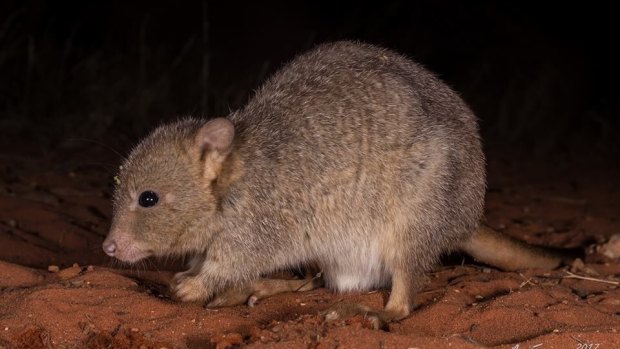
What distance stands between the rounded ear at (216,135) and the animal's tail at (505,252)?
140 cm

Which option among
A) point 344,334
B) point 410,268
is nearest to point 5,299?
point 344,334

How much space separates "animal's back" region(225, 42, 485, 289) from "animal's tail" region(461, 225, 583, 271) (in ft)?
0.81

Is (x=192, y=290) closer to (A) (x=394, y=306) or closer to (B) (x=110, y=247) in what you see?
(B) (x=110, y=247)

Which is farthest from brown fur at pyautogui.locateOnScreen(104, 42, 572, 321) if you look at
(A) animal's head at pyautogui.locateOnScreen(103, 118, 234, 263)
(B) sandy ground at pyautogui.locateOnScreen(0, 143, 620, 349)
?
(B) sandy ground at pyautogui.locateOnScreen(0, 143, 620, 349)

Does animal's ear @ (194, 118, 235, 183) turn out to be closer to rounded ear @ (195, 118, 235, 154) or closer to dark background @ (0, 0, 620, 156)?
rounded ear @ (195, 118, 235, 154)

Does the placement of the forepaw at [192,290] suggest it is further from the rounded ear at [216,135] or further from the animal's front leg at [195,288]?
the rounded ear at [216,135]

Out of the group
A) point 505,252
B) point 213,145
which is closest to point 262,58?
point 505,252

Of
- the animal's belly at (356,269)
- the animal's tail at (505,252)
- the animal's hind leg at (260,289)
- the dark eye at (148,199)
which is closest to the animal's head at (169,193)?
the dark eye at (148,199)

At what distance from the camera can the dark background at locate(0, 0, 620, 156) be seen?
8617mm

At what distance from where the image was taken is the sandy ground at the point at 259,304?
138 inches

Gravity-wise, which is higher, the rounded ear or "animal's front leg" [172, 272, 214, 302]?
the rounded ear

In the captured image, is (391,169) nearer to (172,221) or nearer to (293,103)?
(293,103)

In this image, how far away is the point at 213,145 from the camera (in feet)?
14.0

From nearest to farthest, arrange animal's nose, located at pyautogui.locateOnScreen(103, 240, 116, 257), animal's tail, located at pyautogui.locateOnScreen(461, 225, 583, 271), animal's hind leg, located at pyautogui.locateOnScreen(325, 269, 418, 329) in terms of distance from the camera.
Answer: animal's hind leg, located at pyautogui.locateOnScreen(325, 269, 418, 329), animal's nose, located at pyautogui.locateOnScreen(103, 240, 116, 257), animal's tail, located at pyautogui.locateOnScreen(461, 225, 583, 271)
